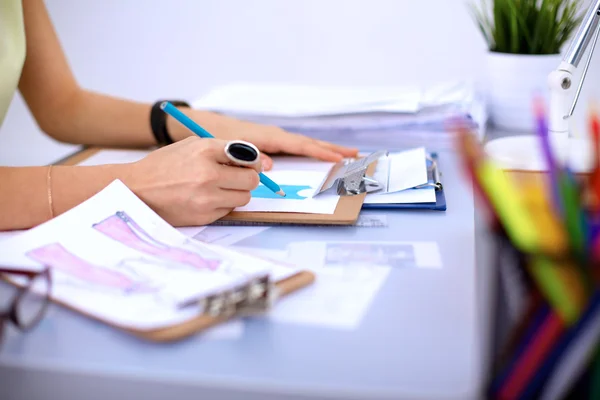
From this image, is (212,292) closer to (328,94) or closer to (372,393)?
(372,393)

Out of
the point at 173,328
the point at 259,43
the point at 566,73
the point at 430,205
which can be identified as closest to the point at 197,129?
the point at 430,205

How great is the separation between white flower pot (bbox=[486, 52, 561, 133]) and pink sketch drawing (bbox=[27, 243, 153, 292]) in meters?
0.85

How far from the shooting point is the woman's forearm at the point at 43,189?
0.80 m

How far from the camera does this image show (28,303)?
2.03 ft

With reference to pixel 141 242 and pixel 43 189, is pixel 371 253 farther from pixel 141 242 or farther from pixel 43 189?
pixel 43 189

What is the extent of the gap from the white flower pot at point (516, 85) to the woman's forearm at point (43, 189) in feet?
2.44

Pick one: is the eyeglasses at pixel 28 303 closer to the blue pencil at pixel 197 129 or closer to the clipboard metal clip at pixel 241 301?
the clipboard metal clip at pixel 241 301

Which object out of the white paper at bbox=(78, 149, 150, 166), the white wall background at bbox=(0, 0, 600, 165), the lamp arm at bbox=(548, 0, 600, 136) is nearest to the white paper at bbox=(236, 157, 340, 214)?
the white paper at bbox=(78, 149, 150, 166)

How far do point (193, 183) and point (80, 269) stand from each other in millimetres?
188

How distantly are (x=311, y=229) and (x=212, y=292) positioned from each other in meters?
0.25

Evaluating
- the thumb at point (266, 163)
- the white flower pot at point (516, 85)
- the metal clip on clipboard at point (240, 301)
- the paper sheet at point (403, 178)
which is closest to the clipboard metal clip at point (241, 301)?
the metal clip on clipboard at point (240, 301)

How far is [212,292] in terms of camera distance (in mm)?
585

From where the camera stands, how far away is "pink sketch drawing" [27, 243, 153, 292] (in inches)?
25.0

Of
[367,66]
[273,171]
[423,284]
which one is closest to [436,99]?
[273,171]
